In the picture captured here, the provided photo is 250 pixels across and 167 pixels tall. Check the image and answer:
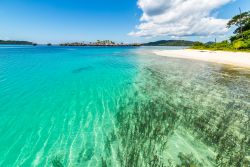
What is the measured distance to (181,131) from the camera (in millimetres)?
8430

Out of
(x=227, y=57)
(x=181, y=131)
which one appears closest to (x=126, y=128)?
(x=181, y=131)

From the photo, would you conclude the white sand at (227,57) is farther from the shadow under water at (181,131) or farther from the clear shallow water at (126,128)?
the shadow under water at (181,131)

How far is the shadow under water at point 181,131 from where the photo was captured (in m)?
6.47

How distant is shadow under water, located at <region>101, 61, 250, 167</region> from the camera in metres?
6.47

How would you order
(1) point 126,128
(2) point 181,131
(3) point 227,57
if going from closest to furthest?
(2) point 181,131 → (1) point 126,128 → (3) point 227,57

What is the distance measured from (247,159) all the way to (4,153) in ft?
28.9

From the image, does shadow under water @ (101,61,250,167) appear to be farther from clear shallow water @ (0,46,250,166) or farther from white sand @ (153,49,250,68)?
white sand @ (153,49,250,68)

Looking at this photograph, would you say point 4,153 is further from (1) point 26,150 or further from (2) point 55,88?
Result: (2) point 55,88

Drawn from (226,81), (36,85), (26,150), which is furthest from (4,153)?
(226,81)

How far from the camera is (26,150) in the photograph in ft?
23.2

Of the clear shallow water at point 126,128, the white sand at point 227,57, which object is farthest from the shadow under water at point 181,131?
the white sand at point 227,57

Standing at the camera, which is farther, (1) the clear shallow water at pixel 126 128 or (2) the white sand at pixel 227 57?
(2) the white sand at pixel 227 57

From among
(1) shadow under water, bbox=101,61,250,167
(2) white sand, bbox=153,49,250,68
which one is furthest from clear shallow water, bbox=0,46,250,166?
(2) white sand, bbox=153,49,250,68

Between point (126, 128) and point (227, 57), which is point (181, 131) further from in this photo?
point (227, 57)
